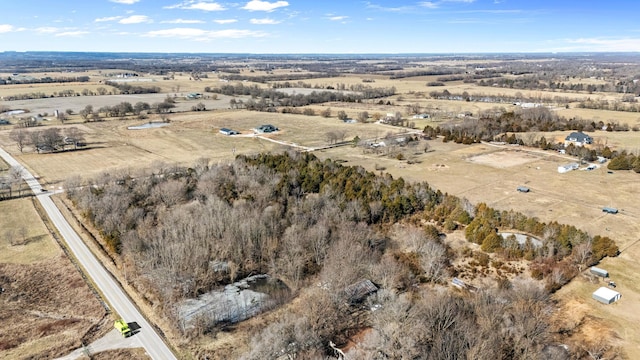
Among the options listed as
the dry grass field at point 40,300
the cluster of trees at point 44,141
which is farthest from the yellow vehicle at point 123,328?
the cluster of trees at point 44,141

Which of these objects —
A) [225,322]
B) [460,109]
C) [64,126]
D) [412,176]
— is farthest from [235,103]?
[225,322]

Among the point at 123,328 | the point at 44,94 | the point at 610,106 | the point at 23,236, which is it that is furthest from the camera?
the point at 44,94

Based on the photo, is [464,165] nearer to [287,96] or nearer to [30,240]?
[30,240]

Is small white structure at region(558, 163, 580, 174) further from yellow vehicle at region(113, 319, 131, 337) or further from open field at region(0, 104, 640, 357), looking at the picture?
yellow vehicle at region(113, 319, 131, 337)

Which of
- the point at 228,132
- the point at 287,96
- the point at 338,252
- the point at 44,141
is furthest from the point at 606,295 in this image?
the point at 287,96

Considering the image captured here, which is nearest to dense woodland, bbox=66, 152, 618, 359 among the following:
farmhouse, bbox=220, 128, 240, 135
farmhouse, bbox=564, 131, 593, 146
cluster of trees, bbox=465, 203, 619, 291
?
cluster of trees, bbox=465, 203, 619, 291

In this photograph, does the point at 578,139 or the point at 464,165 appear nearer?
the point at 464,165
